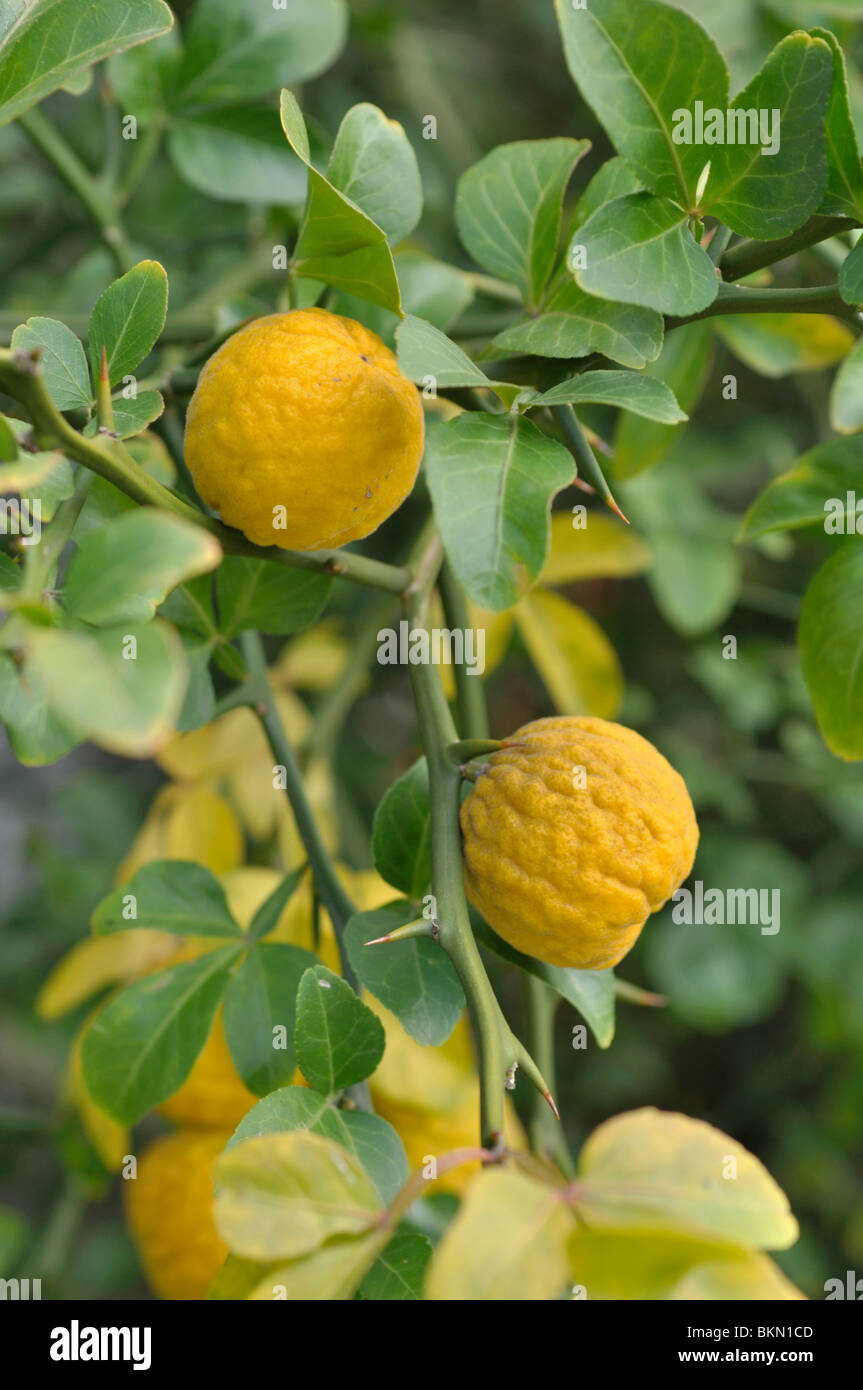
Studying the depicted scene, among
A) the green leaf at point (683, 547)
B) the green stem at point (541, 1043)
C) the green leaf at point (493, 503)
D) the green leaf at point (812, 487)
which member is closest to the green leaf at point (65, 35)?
the green leaf at point (493, 503)

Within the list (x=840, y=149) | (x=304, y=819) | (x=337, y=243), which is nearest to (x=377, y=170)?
(x=337, y=243)

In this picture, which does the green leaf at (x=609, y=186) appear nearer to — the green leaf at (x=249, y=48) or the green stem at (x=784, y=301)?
the green stem at (x=784, y=301)

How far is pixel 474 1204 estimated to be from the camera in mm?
278

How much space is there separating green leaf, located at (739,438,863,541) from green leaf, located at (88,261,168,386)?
0.92ft

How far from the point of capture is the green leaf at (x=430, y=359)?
0.34m

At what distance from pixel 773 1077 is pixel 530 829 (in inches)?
33.6

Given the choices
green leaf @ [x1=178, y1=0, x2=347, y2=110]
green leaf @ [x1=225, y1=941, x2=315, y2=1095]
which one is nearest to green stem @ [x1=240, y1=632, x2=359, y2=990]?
green leaf @ [x1=225, y1=941, x2=315, y2=1095]

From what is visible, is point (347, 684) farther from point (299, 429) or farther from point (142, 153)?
point (299, 429)

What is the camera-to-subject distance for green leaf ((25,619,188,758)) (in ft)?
0.71

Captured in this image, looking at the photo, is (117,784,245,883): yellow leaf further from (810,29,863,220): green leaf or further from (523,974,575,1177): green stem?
(810,29,863,220): green leaf

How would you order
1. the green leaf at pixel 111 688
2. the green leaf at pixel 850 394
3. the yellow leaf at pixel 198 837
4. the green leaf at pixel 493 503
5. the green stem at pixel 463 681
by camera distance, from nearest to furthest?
the green leaf at pixel 111 688, the green leaf at pixel 493 503, the green leaf at pixel 850 394, the green stem at pixel 463 681, the yellow leaf at pixel 198 837

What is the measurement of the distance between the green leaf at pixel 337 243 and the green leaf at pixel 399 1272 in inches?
11.9
